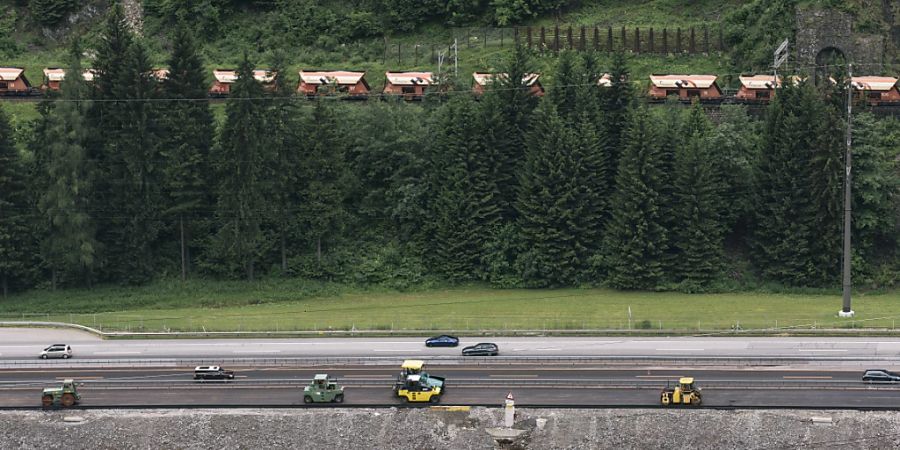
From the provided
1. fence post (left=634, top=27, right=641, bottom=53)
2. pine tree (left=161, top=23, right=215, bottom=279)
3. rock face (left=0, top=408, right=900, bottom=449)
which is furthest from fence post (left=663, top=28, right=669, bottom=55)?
rock face (left=0, top=408, right=900, bottom=449)

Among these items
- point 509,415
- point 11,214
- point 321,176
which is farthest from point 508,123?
point 509,415

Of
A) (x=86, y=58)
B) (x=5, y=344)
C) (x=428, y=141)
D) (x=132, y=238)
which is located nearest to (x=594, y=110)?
(x=428, y=141)

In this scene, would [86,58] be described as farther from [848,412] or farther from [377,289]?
[848,412]

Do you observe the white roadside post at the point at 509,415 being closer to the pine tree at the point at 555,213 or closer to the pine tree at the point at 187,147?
the pine tree at the point at 555,213

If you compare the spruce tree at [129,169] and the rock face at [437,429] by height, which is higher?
the spruce tree at [129,169]

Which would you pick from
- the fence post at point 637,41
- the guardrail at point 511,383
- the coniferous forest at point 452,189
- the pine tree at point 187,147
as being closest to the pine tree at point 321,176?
the coniferous forest at point 452,189

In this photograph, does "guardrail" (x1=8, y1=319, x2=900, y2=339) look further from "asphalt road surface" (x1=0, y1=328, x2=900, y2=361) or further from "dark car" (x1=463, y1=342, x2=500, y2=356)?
"dark car" (x1=463, y1=342, x2=500, y2=356)

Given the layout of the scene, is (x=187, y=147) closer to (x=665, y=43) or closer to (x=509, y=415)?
(x=509, y=415)

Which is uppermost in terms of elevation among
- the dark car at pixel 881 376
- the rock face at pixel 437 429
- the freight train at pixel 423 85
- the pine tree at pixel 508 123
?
the freight train at pixel 423 85
